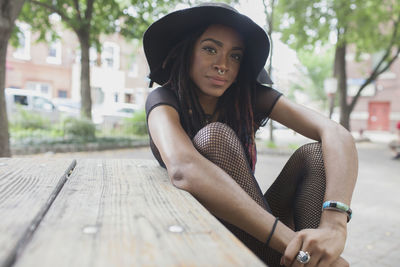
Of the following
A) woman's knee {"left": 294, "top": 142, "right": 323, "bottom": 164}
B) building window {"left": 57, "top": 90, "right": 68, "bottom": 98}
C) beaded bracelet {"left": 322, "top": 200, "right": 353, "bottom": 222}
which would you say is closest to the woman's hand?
beaded bracelet {"left": 322, "top": 200, "right": 353, "bottom": 222}

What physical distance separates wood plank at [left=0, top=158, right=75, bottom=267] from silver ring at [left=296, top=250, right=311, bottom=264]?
780 millimetres

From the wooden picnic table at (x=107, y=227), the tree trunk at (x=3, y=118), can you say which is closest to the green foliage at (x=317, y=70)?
the tree trunk at (x=3, y=118)

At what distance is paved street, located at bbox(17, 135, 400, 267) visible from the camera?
290 centimetres

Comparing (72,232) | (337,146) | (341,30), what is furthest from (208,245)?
(341,30)

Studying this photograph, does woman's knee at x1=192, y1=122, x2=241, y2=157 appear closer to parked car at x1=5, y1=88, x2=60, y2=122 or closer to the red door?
parked car at x1=5, y1=88, x2=60, y2=122

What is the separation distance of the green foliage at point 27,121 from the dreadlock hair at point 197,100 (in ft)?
33.8

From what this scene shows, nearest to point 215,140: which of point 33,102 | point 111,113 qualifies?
point 33,102

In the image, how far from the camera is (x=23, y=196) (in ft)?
3.08

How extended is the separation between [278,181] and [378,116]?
90.2ft

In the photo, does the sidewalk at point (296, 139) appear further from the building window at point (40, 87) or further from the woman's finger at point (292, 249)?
the building window at point (40, 87)

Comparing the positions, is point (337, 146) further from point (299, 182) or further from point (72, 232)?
point (72, 232)

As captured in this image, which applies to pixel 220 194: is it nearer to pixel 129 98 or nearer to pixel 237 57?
pixel 237 57

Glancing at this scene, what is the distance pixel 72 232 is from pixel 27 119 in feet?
37.9

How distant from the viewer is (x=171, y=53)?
1793 millimetres
